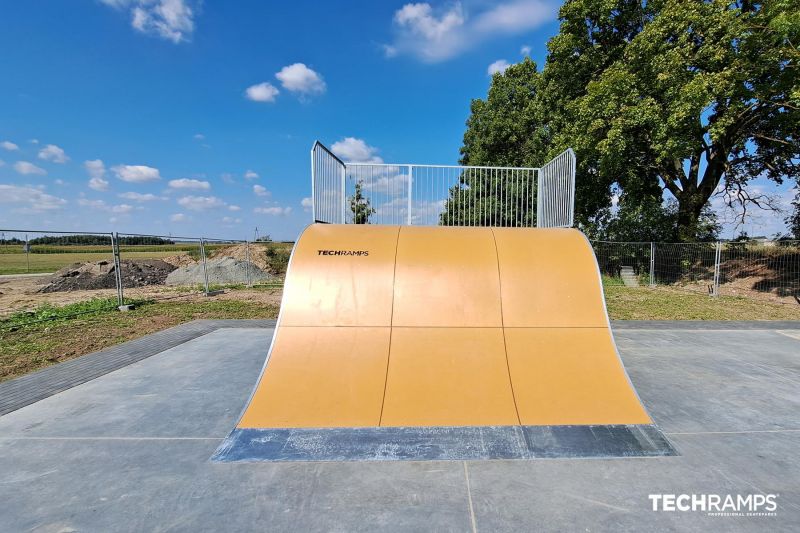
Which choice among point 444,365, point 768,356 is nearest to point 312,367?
point 444,365

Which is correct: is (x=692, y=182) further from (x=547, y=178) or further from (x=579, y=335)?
(x=579, y=335)

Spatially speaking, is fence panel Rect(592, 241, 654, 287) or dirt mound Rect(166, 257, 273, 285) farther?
dirt mound Rect(166, 257, 273, 285)

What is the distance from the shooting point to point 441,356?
13.6ft

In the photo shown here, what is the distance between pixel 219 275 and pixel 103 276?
15.7 feet

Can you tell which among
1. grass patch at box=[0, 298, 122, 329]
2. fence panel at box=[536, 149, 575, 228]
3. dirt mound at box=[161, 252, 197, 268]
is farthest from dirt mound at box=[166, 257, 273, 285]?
fence panel at box=[536, 149, 575, 228]

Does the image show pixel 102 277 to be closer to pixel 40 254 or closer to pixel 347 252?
pixel 40 254

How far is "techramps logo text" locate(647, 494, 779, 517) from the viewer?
2547 millimetres

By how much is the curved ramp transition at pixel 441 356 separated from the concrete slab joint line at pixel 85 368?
309 cm

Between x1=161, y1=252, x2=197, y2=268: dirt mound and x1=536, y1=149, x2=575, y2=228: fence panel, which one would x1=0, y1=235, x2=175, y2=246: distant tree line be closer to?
x1=161, y1=252, x2=197, y2=268: dirt mound

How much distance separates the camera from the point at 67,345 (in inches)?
277

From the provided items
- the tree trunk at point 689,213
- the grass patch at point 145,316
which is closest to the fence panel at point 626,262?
the tree trunk at point 689,213

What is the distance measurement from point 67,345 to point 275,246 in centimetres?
1939

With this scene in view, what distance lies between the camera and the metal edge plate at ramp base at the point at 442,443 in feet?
10.5

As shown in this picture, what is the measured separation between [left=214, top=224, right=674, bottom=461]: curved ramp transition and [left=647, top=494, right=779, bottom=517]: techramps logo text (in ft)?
1.77
